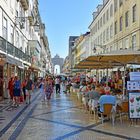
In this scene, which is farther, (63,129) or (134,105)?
(134,105)

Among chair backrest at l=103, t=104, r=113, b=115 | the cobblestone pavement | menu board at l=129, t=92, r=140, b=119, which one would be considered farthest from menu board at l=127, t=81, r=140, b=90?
the cobblestone pavement

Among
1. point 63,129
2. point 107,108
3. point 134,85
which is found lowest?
point 63,129

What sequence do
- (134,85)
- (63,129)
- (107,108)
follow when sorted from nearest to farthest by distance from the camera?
(63,129) → (134,85) → (107,108)

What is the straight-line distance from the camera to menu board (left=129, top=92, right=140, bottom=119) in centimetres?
1291

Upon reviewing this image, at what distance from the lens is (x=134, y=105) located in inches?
508

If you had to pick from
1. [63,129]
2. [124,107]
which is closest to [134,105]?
[124,107]

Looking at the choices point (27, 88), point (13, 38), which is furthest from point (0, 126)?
point (13, 38)

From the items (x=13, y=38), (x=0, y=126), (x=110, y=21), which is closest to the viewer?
(x=0, y=126)

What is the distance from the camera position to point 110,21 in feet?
154

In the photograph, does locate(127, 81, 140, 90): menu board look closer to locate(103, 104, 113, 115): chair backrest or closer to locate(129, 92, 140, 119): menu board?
locate(129, 92, 140, 119): menu board

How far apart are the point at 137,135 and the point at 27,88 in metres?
13.2

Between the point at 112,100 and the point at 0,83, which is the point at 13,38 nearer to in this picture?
the point at 0,83

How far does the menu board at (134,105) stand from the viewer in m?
12.9

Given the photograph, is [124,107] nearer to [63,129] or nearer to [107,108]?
[107,108]
